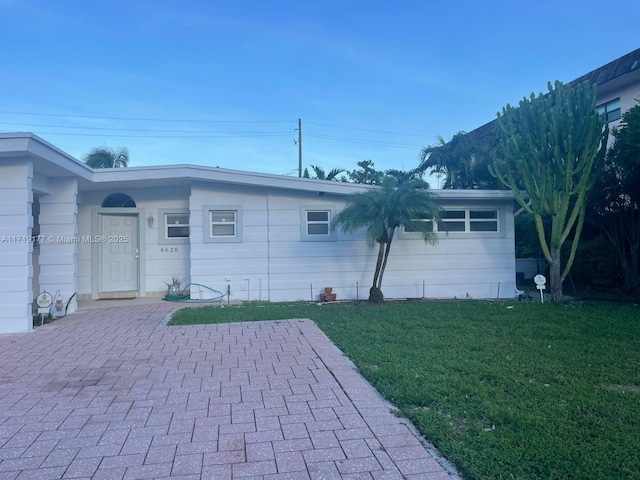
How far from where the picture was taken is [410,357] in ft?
17.8

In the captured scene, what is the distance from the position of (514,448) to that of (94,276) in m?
10.7

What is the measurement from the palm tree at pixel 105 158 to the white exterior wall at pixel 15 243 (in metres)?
11.5

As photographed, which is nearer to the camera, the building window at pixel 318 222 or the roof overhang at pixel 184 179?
the roof overhang at pixel 184 179

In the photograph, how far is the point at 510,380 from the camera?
454 centimetres

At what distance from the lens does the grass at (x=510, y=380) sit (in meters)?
2.98

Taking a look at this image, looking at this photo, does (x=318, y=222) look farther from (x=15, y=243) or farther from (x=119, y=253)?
(x=15, y=243)

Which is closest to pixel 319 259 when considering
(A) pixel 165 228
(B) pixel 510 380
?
(A) pixel 165 228

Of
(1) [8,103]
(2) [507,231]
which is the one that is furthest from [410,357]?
(1) [8,103]

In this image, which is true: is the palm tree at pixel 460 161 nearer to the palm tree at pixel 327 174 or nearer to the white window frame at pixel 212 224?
the palm tree at pixel 327 174

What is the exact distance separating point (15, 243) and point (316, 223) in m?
6.26

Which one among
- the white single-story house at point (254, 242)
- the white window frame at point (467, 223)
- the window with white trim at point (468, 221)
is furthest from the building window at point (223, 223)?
the window with white trim at point (468, 221)

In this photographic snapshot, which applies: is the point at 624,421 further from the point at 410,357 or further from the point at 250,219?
the point at 250,219

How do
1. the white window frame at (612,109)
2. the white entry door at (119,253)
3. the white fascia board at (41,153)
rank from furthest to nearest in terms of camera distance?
1. the white window frame at (612,109)
2. the white entry door at (119,253)
3. the white fascia board at (41,153)

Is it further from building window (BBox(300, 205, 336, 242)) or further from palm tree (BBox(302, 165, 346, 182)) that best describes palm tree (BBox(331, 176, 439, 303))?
palm tree (BBox(302, 165, 346, 182))
